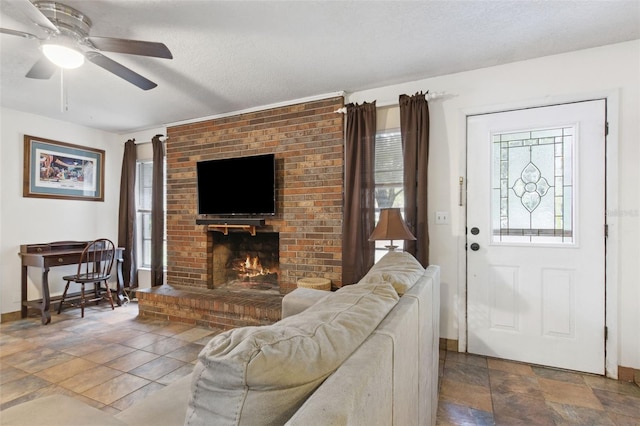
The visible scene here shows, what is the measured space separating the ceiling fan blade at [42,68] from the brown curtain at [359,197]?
232 cm

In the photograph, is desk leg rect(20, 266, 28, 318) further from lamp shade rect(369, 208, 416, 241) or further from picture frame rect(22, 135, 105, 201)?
lamp shade rect(369, 208, 416, 241)

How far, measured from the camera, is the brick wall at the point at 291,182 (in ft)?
10.3

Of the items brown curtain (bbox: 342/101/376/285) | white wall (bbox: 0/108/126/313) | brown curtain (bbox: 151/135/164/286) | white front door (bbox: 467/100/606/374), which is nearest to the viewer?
white front door (bbox: 467/100/606/374)

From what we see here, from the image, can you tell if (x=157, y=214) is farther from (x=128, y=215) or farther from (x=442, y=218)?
(x=442, y=218)

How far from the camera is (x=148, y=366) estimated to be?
242 centimetres

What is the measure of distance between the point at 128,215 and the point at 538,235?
4.83 m

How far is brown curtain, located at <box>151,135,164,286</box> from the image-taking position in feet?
13.6

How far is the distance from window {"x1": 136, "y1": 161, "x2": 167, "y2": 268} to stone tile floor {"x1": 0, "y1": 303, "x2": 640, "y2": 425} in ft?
5.02

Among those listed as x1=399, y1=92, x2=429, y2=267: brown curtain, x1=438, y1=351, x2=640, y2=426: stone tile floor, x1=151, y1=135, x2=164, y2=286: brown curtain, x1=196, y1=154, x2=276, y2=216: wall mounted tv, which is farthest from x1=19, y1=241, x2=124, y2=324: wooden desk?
x1=438, y1=351, x2=640, y2=426: stone tile floor

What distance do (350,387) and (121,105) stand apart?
396cm

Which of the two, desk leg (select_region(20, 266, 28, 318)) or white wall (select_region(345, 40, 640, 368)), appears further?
desk leg (select_region(20, 266, 28, 318))

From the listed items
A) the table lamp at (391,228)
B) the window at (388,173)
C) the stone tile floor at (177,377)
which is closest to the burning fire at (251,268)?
the stone tile floor at (177,377)

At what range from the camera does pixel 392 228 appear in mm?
2416

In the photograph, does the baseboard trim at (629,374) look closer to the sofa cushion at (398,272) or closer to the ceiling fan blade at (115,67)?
the sofa cushion at (398,272)
